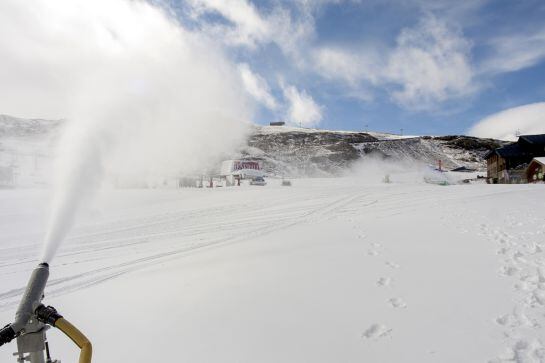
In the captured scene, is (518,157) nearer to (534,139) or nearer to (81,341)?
(534,139)

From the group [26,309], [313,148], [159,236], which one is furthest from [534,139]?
[313,148]

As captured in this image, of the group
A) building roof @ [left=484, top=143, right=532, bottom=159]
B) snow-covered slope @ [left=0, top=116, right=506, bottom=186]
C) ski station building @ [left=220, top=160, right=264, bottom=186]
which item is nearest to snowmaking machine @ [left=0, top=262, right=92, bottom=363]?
ski station building @ [left=220, top=160, right=264, bottom=186]

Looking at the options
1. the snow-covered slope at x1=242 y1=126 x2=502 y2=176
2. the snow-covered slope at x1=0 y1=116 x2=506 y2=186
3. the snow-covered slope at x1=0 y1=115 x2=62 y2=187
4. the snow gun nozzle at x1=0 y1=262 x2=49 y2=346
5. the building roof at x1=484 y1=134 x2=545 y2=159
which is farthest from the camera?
the snow-covered slope at x1=242 y1=126 x2=502 y2=176

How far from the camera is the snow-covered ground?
14.6ft

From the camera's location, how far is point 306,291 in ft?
20.7

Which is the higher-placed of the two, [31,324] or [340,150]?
[340,150]

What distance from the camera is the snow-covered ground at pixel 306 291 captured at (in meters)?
4.46

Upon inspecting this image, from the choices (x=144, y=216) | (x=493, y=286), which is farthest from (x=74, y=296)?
(x=144, y=216)

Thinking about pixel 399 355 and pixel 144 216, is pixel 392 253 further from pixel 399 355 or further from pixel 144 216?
pixel 144 216

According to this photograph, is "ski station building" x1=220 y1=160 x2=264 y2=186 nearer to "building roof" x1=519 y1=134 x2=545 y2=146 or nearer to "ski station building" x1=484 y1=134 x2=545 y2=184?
"ski station building" x1=484 y1=134 x2=545 y2=184

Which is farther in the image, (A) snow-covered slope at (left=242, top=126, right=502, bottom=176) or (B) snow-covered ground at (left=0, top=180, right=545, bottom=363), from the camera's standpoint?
(A) snow-covered slope at (left=242, top=126, right=502, bottom=176)

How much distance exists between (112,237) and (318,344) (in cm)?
1154

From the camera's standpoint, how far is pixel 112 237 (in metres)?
13.8

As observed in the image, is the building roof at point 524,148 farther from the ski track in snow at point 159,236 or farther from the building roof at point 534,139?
the ski track in snow at point 159,236
